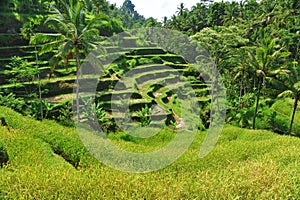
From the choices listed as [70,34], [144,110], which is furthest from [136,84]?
[70,34]

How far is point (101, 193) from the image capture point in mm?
3057

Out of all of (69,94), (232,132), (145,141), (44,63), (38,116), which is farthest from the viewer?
(44,63)

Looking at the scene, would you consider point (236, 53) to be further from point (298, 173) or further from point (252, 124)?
point (298, 173)

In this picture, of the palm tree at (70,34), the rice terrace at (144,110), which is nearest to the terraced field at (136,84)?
the rice terrace at (144,110)

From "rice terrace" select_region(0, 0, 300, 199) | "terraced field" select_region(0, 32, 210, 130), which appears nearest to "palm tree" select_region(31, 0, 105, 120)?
"rice terrace" select_region(0, 0, 300, 199)

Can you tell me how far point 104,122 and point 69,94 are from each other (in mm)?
4815

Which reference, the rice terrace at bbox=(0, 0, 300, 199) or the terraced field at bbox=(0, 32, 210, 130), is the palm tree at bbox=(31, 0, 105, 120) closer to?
the rice terrace at bbox=(0, 0, 300, 199)

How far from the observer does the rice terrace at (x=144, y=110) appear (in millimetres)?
3422

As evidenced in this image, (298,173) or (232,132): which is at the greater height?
(298,173)

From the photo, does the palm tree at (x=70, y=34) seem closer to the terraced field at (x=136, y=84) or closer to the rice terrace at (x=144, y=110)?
the rice terrace at (x=144, y=110)

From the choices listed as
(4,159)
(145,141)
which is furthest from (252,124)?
(4,159)

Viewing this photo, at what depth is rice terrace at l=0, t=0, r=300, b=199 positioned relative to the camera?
3.42 m

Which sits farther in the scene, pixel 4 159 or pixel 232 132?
pixel 232 132

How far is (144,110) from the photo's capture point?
1462 cm
